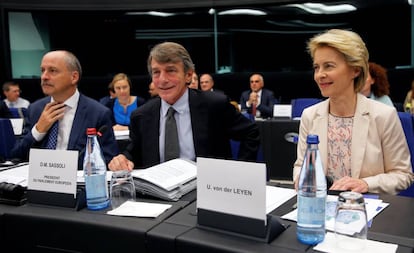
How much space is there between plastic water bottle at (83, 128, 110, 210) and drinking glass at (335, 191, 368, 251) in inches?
29.7

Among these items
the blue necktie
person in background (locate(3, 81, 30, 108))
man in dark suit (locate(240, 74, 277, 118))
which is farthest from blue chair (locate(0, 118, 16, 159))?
person in background (locate(3, 81, 30, 108))

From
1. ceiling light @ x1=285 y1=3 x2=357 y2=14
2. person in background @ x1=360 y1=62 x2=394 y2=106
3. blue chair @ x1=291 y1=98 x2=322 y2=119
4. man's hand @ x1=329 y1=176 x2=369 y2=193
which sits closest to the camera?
man's hand @ x1=329 y1=176 x2=369 y2=193


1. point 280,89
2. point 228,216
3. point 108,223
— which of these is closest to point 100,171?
point 108,223

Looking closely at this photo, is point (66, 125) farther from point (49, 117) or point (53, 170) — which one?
point (53, 170)

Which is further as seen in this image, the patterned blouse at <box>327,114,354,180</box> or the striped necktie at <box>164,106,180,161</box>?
the striped necktie at <box>164,106,180,161</box>

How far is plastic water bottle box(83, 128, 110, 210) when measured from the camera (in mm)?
1395

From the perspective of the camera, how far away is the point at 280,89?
8008mm

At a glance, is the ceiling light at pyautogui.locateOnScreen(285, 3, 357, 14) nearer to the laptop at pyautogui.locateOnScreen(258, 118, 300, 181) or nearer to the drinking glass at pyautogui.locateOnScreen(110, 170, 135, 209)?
the laptop at pyautogui.locateOnScreen(258, 118, 300, 181)

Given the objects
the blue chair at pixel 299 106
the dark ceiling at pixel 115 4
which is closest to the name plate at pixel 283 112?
the blue chair at pixel 299 106

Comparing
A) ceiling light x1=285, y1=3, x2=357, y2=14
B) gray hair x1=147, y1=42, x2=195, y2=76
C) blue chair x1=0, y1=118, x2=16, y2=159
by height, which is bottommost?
blue chair x1=0, y1=118, x2=16, y2=159

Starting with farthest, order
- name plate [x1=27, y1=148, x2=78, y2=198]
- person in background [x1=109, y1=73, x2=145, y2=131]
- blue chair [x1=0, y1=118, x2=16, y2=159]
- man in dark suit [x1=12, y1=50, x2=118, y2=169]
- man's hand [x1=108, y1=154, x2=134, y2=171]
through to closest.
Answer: person in background [x1=109, y1=73, x2=145, y2=131] → blue chair [x1=0, y1=118, x2=16, y2=159] → man in dark suit [x1=12, y1=50, x2=118, y2=169] → man's hand [x1=108, y1=154, x2=134, y2=171] → name plate [x1=27, y1=148, x2=78, y2=198]

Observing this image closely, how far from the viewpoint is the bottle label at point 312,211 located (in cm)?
107

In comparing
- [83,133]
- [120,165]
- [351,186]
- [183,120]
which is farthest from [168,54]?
[351,186]

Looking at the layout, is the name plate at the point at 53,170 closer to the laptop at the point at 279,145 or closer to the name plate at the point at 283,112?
the laptop at the point at 279,145
